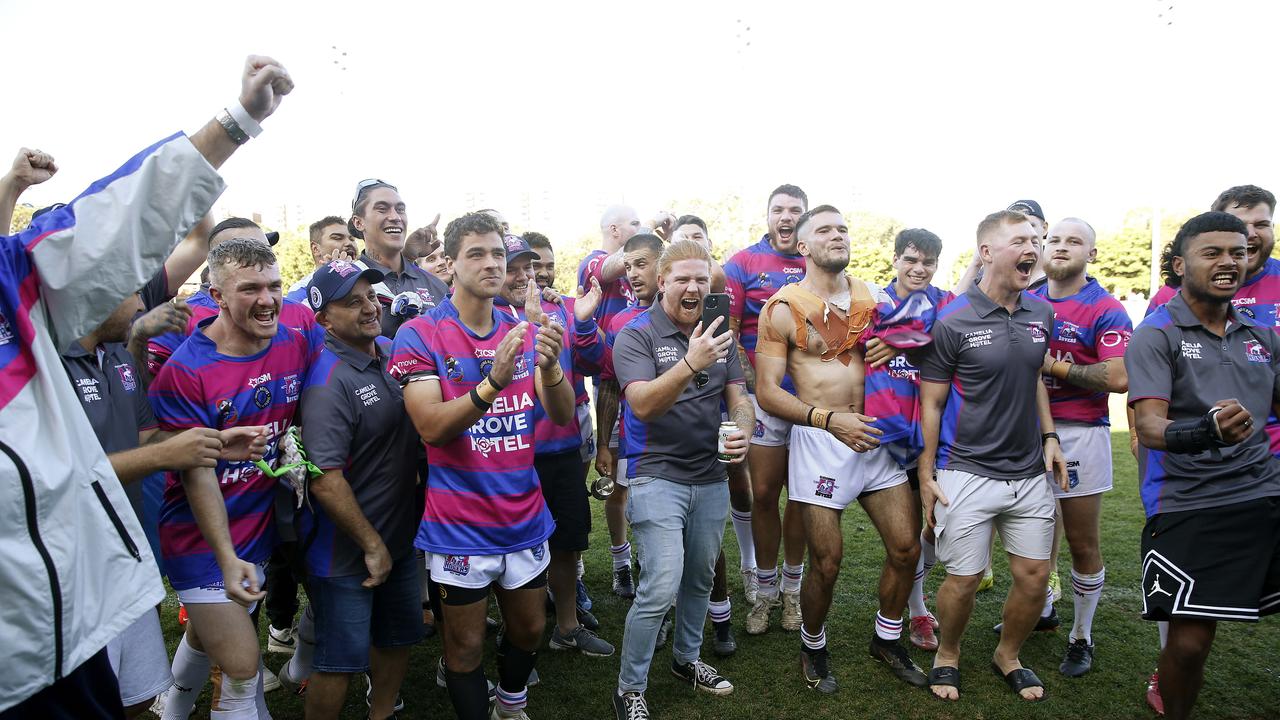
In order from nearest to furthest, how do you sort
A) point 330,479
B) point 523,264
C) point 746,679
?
point 330,479 → point 746,679 → point 523,264

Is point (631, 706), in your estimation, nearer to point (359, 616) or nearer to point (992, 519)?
point (359, 616)

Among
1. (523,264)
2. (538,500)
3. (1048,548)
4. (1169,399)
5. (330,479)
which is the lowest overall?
(1048,548)

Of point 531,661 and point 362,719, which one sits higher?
point 531,661

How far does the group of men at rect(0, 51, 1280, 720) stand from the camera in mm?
2064

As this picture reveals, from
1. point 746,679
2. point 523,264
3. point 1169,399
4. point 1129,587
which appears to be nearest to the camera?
point 1169,399

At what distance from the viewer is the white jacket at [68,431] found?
1854mm

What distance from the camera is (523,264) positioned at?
507cm

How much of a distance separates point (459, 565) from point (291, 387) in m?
1.17

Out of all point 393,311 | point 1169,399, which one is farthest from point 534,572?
point 1169,399

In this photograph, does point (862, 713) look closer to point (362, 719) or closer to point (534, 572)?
point (534, 572)

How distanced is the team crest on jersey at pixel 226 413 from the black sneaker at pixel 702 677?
279cm

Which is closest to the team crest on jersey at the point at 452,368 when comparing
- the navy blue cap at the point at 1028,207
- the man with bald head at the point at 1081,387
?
the man with bald head at the point at 1081,387

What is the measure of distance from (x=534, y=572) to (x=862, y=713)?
2.04 meters

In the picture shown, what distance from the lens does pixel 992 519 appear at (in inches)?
174
